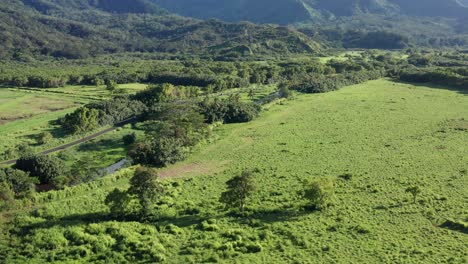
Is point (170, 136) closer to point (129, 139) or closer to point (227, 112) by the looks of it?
point (129, 139)

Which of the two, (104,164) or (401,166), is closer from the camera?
(401,166)

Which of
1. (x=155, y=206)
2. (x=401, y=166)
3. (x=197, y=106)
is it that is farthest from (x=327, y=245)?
(x=197, y=106)

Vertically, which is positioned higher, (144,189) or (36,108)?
(36,108)

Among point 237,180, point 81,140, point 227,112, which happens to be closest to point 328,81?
point 227,112

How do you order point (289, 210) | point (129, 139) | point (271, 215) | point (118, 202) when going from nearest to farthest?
1. point (118, 202)
2. point (271, 215)
3. point (289, 210)
4. point (129, 139)

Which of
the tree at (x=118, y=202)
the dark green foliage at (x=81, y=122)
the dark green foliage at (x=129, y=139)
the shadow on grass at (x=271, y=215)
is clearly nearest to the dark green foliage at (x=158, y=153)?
the dark green foliage at (x=129, y=139)

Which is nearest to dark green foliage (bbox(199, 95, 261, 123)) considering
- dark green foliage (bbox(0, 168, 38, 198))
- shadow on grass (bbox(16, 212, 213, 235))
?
dark green foliage (bbox(0, 168, 38, 198))

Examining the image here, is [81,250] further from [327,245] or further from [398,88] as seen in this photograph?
[398,88]
